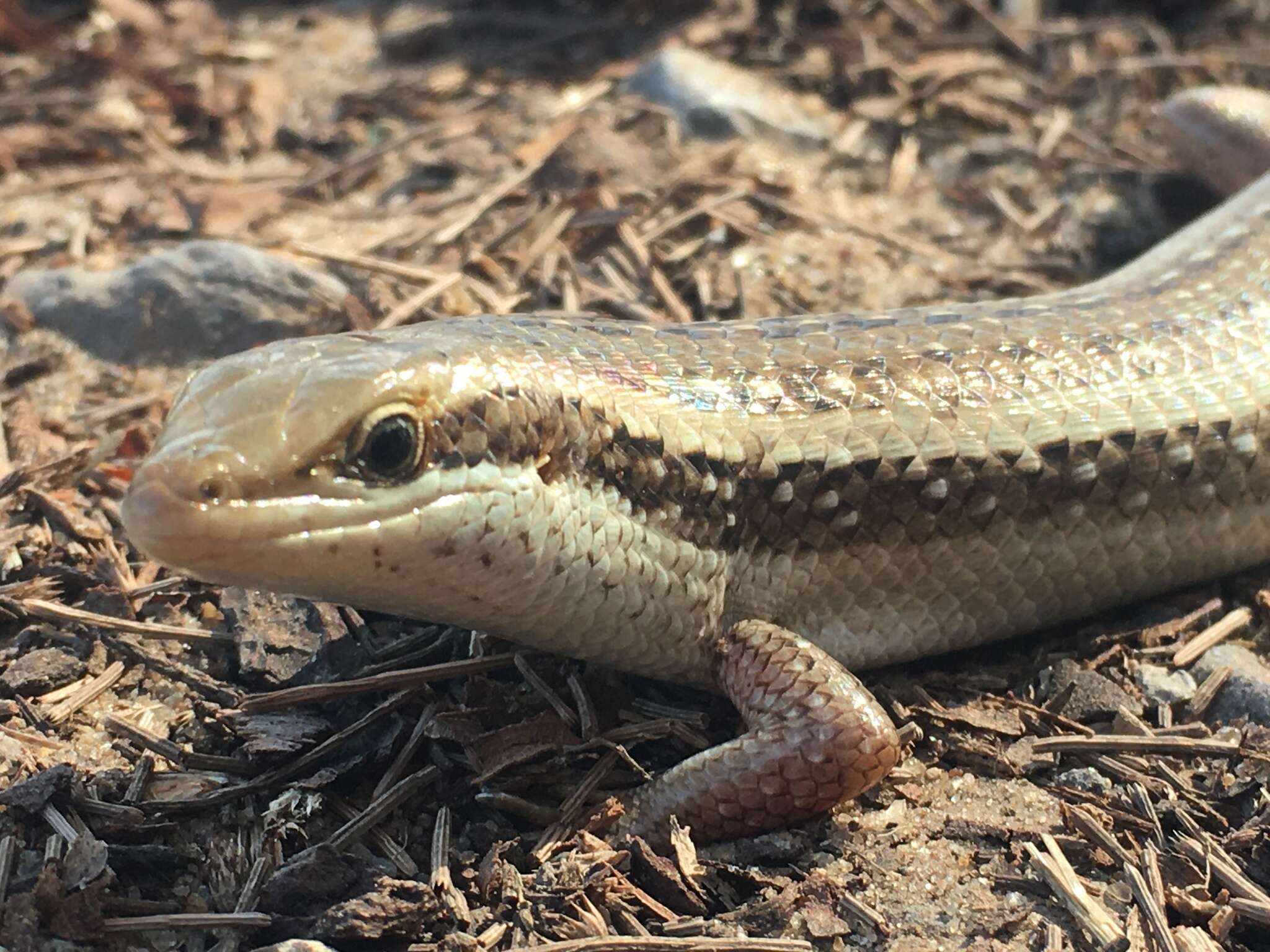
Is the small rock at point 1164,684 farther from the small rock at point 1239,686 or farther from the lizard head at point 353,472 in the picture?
the lizard head at point 353,472

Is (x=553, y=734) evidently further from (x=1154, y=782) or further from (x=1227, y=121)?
(x=1227, y=121)

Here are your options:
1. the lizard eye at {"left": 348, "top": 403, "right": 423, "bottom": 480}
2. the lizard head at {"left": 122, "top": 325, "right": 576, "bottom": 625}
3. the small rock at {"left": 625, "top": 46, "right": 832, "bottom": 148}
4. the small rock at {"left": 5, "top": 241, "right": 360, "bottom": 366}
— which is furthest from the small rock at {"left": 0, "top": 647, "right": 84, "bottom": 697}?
the small rock at {"left": 625, "top": 46, "right": 832, "bottom": 148}

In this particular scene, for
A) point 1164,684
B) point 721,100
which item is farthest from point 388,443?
point 721,100

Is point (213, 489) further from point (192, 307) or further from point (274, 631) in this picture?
point (192, 307)

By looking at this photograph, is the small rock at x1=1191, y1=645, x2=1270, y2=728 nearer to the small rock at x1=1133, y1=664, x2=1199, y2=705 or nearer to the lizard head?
the small rock at x1=1133, y1=664, x2=1199, y2=705

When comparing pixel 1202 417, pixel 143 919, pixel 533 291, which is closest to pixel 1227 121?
pixel 1202 417

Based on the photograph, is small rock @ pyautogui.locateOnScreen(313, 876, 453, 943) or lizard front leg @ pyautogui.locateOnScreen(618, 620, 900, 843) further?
lizard front leg @ pyautogui.locateOnScreen(618, 620, 900, 843)

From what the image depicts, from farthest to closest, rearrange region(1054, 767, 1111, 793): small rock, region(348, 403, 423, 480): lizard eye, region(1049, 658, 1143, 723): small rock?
1. region(1049, 658, 1143, 723): small rock
2. region(1054, 767, 1111, 793): small rock
3. region(348, 403, 423, 480): lizard eye
